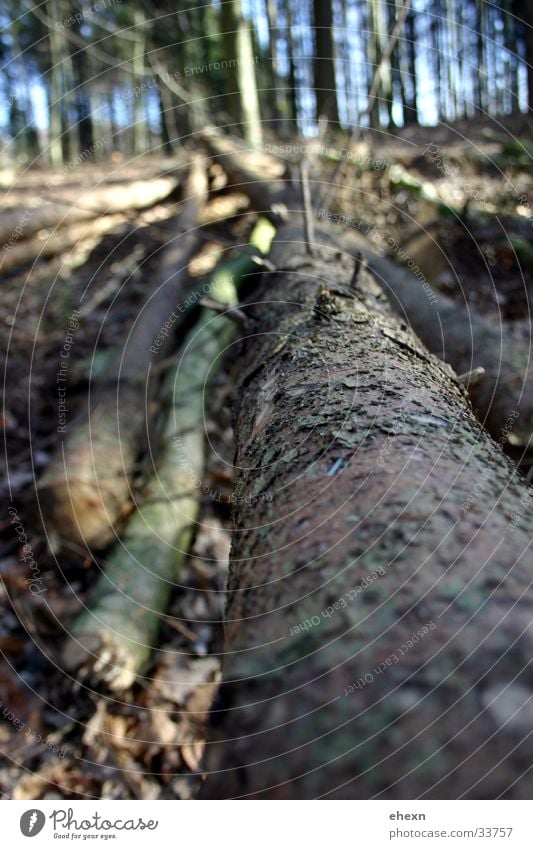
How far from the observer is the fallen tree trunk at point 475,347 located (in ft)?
8.52

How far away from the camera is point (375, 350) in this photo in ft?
4.38

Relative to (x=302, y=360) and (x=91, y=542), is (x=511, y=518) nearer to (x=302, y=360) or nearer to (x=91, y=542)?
(x=302, y=360)

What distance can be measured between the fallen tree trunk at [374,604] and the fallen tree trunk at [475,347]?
129 cm

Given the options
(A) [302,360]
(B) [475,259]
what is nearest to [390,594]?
(A) [302,360]

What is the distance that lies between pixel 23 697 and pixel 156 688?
539mm

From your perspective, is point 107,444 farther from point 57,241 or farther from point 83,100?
point 83,100

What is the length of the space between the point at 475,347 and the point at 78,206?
359 centimetres

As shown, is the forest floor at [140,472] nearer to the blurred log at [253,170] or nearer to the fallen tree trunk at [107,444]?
the fallen tree trunk at [107,444]

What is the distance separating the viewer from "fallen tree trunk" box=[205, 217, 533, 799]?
581 millimetres

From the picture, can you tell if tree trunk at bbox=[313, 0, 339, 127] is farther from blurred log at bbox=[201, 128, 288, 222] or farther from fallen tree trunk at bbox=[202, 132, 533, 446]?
fallen tree trunk at bbox=[202, 132, 533, 446]

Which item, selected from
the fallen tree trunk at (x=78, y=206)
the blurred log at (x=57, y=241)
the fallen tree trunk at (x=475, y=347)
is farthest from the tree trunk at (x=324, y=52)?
the fallen tree trunk at (x=475, y=347)

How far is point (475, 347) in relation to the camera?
2.89m

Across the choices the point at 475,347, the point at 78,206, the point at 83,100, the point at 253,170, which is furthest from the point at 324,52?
the point at 83,100

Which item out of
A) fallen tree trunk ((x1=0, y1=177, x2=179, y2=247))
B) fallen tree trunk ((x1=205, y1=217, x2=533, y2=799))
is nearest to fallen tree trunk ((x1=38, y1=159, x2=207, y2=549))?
fallen tree trunk ((x1=0, y1=177, x2=179, y2=247))
